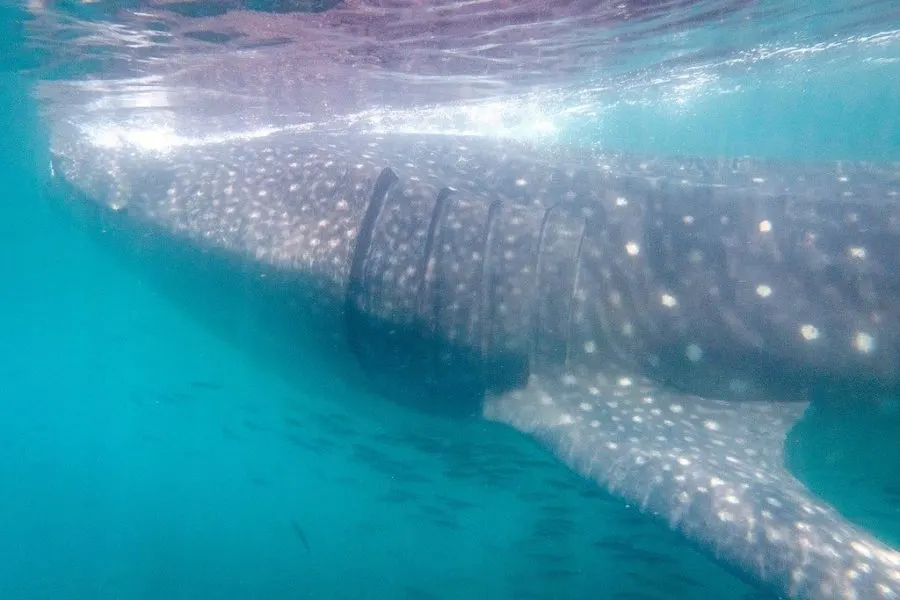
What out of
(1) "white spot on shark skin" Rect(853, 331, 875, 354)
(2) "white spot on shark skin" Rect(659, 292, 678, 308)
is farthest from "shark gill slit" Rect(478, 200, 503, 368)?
(1) "white spot on shark skin" Rect(853, 331, 875, 354)

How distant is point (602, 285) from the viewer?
5.54 meters

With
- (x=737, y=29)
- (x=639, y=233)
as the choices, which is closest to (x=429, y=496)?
(x=639, y=233)

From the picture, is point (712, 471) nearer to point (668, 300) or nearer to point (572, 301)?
point (668, 300)

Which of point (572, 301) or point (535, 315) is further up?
point (572, 301)

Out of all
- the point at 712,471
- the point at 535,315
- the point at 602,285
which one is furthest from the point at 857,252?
the point at 535,315

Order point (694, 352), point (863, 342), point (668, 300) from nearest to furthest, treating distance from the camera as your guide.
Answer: point (863, 342), point (694, 352), point (668, 300)

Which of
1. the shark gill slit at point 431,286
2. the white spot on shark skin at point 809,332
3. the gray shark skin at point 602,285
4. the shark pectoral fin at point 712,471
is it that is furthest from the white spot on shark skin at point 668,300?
the shark gill slit at point 431,286

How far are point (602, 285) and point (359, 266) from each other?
7.63 ft

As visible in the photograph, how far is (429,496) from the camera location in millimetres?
12641

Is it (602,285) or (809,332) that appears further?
(602,285)

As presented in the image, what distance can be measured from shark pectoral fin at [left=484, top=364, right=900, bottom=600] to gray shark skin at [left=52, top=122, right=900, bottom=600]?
2 cm

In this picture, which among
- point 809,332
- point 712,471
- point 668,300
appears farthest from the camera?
point 668,300

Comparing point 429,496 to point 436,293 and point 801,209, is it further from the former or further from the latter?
point 801,209

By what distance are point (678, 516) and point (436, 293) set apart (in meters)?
2.78
